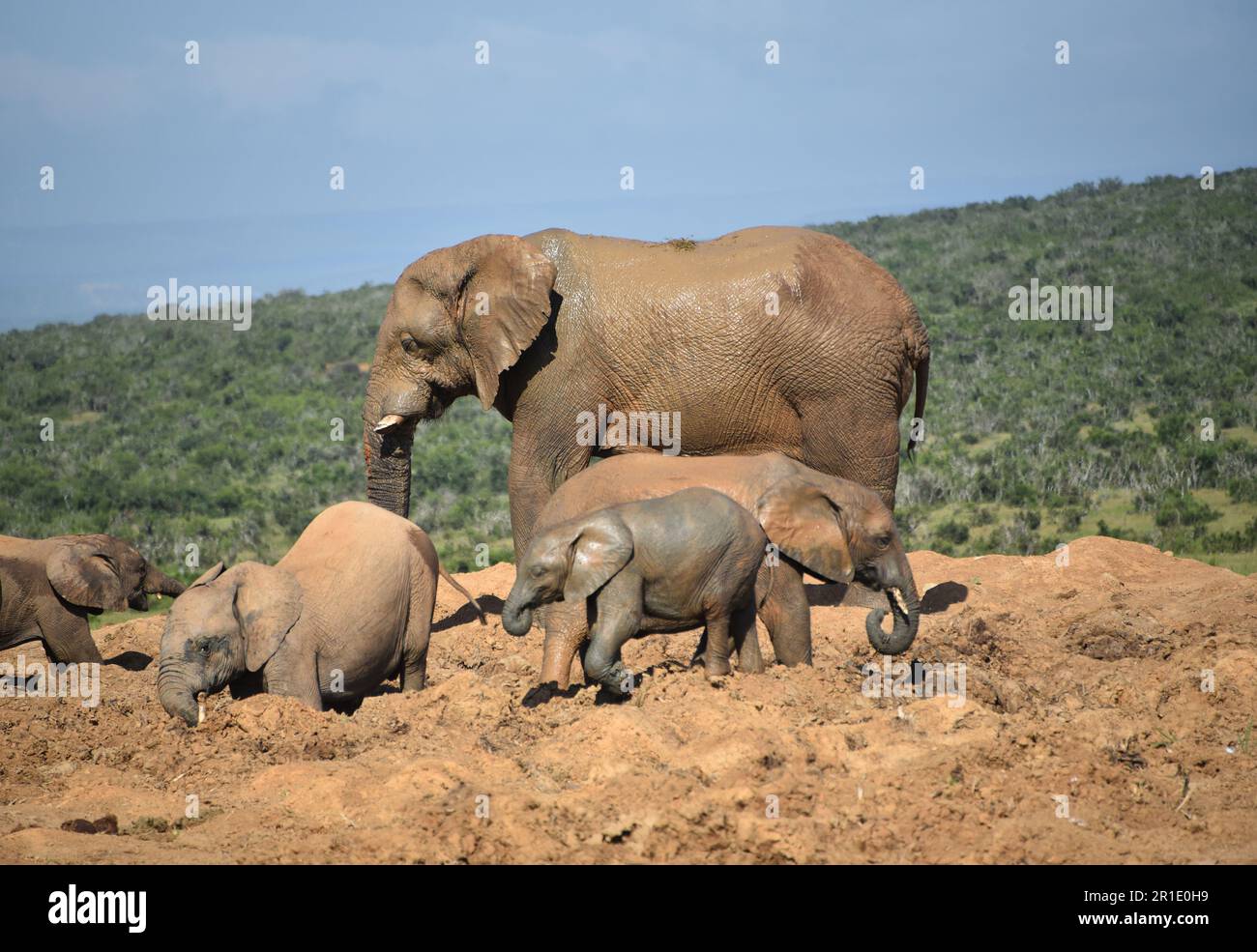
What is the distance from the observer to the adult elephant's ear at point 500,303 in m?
12.0

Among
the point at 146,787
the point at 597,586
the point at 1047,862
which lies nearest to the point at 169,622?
the point at 146,787

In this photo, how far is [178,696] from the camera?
8992mm

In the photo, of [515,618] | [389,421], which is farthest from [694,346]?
[515,618]

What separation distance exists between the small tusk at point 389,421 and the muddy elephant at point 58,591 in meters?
2.47

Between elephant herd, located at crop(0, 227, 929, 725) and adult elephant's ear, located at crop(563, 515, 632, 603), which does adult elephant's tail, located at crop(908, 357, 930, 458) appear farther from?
adult elephant's ear, located at crop(563, 515, 632, 603)

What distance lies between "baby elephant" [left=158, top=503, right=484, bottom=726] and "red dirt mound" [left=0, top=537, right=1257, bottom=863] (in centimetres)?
28

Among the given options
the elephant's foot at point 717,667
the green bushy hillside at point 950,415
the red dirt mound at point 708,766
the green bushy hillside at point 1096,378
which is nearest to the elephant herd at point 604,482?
the elephant's foot at point 717,667

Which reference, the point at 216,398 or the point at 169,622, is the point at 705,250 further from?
the point at 216,398

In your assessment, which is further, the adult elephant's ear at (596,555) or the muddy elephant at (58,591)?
the muddy elephant at (58,591)

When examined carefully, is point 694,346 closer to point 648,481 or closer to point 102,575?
point 648,481

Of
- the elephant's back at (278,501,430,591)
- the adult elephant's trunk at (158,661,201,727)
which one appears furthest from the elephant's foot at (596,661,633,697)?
the adult elephant's trunk at (158,661,201,727)

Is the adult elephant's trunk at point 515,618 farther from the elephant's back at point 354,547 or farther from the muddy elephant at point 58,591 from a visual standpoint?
the muddy elephant at point 58,591

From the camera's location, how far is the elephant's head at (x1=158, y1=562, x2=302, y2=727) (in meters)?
9.04
